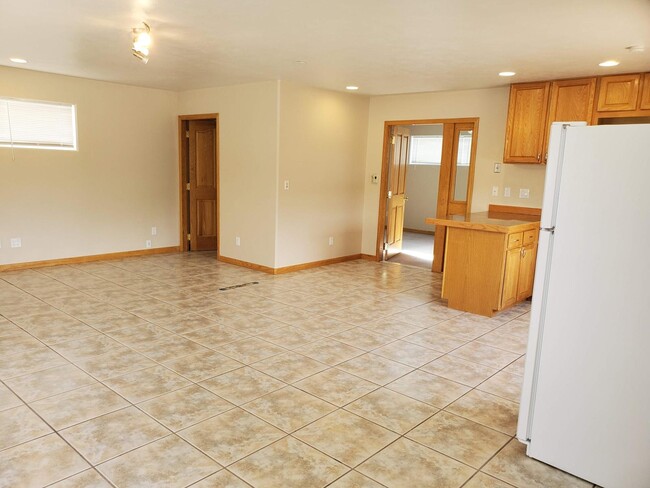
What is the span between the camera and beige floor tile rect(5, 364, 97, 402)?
2820 mm

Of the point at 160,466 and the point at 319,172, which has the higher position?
the point at 319,172

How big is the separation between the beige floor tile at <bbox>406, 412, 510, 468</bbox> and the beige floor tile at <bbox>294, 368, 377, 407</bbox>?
48cm

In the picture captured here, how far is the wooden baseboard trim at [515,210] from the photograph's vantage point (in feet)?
17.9

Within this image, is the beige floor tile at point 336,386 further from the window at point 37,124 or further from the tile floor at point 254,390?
the window at point 37,124

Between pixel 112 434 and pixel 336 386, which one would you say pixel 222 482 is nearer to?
pixel 112 434

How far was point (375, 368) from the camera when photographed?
3.34 metres

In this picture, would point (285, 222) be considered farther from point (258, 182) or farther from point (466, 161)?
point (466, 161)

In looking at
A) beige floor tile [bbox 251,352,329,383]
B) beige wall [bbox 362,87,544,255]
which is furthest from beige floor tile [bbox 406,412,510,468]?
beige wall [bbox 362,87,544,255]

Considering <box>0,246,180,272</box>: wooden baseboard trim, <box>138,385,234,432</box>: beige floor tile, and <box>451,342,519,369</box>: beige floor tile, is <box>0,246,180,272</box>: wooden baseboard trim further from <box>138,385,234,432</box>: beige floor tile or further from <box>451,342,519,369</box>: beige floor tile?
<box>451,342,519,369</box>: beige floor tile

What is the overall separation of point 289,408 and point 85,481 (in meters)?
1.09

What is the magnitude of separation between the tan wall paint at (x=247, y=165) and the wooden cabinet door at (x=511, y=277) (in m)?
2.82

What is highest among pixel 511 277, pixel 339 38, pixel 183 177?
pixel 339 38

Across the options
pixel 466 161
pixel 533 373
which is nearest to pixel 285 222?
pixel 466 161

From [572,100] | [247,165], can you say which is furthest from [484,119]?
[247,165]
